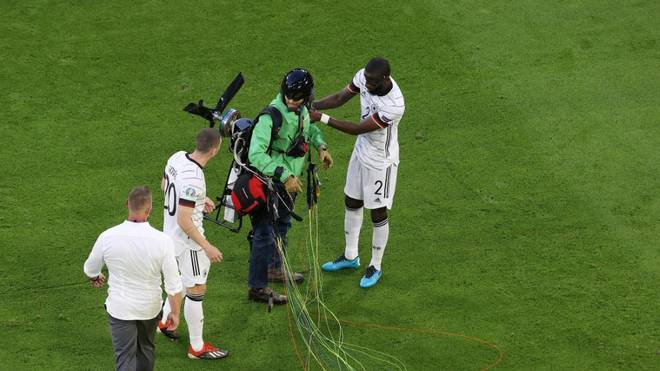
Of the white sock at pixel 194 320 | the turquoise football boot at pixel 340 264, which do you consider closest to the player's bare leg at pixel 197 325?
the white sock at pixel 194 320

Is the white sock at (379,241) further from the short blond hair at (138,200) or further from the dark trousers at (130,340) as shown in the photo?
the short blond hair at (138,200)

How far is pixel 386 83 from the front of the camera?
24.8ft

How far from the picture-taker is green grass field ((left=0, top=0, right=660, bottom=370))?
24.6 feet

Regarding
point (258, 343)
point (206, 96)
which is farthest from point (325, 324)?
point (206, 96)

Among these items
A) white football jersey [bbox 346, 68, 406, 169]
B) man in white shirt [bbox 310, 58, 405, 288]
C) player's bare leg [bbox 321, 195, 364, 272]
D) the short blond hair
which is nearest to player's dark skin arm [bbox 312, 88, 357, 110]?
man in white shirt [bbox 310, 58, 405, 288]

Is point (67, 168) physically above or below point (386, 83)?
below

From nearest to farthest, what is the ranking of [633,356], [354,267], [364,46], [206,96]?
[633,356] < [354,267] < [206,96] < [364,46]

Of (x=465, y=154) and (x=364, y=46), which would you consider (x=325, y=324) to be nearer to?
(x=465, y=154)

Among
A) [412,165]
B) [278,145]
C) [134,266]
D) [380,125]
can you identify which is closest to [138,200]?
[134,266]

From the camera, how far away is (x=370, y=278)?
26.7 ft

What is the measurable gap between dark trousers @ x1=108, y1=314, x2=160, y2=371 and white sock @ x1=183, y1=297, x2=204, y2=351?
2.20ft

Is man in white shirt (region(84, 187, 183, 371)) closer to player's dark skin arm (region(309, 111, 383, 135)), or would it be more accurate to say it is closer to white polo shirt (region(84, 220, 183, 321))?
white polo shirt (region(84, 220, 183, 321))

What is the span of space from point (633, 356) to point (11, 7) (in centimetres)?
854

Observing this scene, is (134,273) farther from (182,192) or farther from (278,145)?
(278,145)
